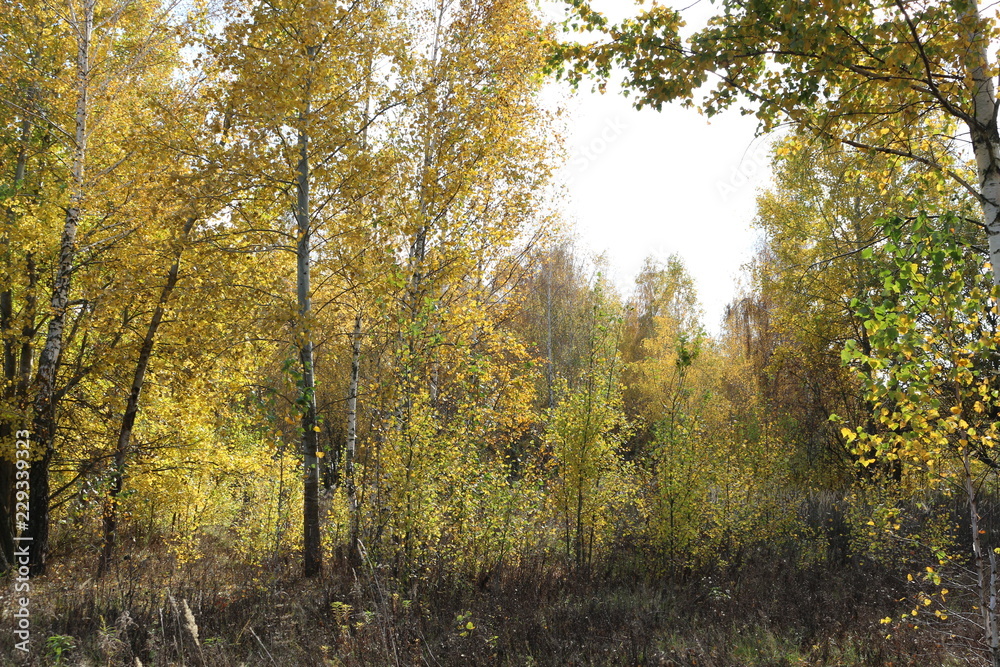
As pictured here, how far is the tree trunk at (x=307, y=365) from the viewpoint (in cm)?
661

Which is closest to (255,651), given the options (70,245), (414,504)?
(414,504)

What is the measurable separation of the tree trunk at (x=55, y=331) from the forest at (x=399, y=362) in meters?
0.05

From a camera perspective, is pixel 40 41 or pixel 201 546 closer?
pixel 40 41

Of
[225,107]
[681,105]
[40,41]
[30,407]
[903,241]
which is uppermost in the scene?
[40,41]

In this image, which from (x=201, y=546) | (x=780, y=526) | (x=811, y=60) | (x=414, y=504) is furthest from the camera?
(x=201, y=546)

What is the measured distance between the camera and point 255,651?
5.61 m

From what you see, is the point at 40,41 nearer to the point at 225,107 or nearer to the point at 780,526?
the point at 225,107

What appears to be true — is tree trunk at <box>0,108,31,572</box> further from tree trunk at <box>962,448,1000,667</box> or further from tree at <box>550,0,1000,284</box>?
tree trunk at <box>962,448,1000,667</box>

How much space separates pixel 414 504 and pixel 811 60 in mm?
5096

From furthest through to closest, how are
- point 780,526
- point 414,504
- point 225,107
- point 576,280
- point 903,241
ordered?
1. point 576,280
2. point 780,526
3. point 225,107
4. point 414,504
5. point 903,241

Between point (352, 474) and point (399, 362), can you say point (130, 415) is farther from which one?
point (399, 362)

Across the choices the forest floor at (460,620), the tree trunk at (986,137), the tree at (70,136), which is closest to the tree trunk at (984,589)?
the tree trunk at (986,137)

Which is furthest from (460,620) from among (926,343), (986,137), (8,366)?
(8,366)

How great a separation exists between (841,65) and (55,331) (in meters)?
8.44
